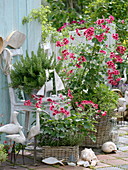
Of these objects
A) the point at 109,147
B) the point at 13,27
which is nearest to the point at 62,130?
the point at 109,147

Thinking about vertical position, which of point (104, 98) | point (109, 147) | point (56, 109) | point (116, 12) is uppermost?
point (116, 12)

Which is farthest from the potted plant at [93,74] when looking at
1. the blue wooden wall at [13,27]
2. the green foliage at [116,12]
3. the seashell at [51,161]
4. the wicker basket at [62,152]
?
the green foliage at [116,12]

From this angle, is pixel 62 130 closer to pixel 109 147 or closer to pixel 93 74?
pixel 109 147

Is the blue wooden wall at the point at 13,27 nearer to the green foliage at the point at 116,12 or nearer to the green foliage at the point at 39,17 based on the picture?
the green foliage at the point at 39,17

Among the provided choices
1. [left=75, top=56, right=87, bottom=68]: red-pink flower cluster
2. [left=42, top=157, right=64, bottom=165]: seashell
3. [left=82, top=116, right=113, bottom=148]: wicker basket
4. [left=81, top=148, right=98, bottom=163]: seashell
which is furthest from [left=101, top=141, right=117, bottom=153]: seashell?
[left=75, top=56, right=87, bottom=68]: red-pink flower cluster

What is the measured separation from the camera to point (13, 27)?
491cm

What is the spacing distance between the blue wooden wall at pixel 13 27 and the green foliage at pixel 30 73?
250 mm

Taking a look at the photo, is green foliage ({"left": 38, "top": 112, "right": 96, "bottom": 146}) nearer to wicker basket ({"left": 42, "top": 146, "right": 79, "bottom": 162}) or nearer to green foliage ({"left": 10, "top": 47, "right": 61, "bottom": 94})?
wicker basket ({"left": 42, "top": 146, "right": 79, "bottom": 162})

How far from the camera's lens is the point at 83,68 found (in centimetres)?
543

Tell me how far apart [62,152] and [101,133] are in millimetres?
911

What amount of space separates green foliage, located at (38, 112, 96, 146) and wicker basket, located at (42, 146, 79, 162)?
0.22 feet

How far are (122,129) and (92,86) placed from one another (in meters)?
1.69

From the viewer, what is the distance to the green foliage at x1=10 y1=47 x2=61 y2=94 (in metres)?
4.47

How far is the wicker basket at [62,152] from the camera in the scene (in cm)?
433
